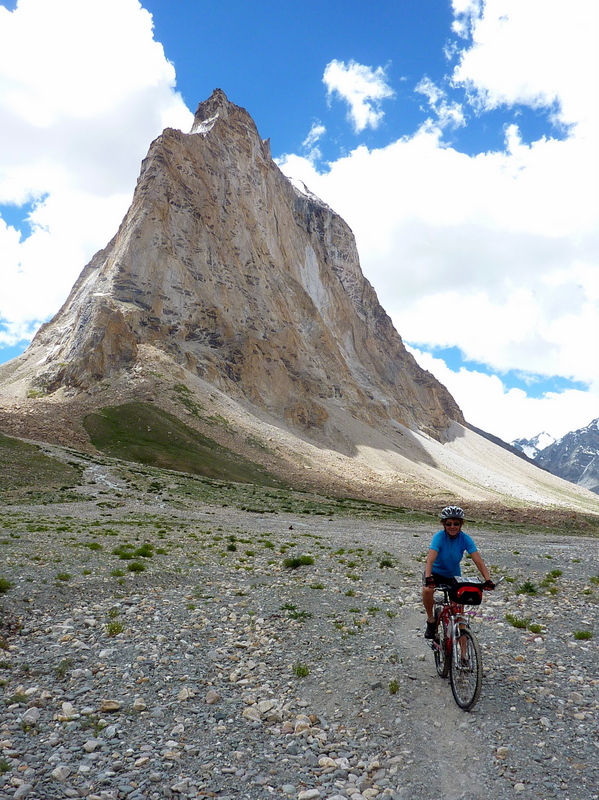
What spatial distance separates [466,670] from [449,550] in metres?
2.03

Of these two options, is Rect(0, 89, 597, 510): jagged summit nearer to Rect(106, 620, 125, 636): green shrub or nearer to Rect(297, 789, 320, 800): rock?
Rect(106, 620, 125, 636): green shrub

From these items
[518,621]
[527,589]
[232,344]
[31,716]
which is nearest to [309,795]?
[31,716]

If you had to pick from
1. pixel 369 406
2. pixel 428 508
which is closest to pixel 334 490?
pixel 428 508

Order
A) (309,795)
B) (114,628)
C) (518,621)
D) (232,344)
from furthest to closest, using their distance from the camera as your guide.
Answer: (232,344) → (518,621) → (114,628) → (309,795)

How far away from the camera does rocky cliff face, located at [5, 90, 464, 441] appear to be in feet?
338

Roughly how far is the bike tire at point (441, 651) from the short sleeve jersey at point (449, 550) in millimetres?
887

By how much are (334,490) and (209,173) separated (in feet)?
331

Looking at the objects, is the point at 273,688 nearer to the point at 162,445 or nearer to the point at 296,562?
the point at 296,562

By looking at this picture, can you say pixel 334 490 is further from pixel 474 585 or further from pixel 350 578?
pixel 474 585

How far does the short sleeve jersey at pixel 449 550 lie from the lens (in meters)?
9.34

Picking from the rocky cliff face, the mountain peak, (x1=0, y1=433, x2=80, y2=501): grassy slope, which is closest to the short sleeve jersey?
(x1=0, y1=433, x2=80, y2=501): grassy slope

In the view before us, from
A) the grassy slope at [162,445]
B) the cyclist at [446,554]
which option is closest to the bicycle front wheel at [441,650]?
the cyclist at [446,554]

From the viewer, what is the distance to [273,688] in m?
9.10

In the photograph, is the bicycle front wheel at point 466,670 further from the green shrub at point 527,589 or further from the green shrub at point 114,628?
the green shrub at point 527,589
